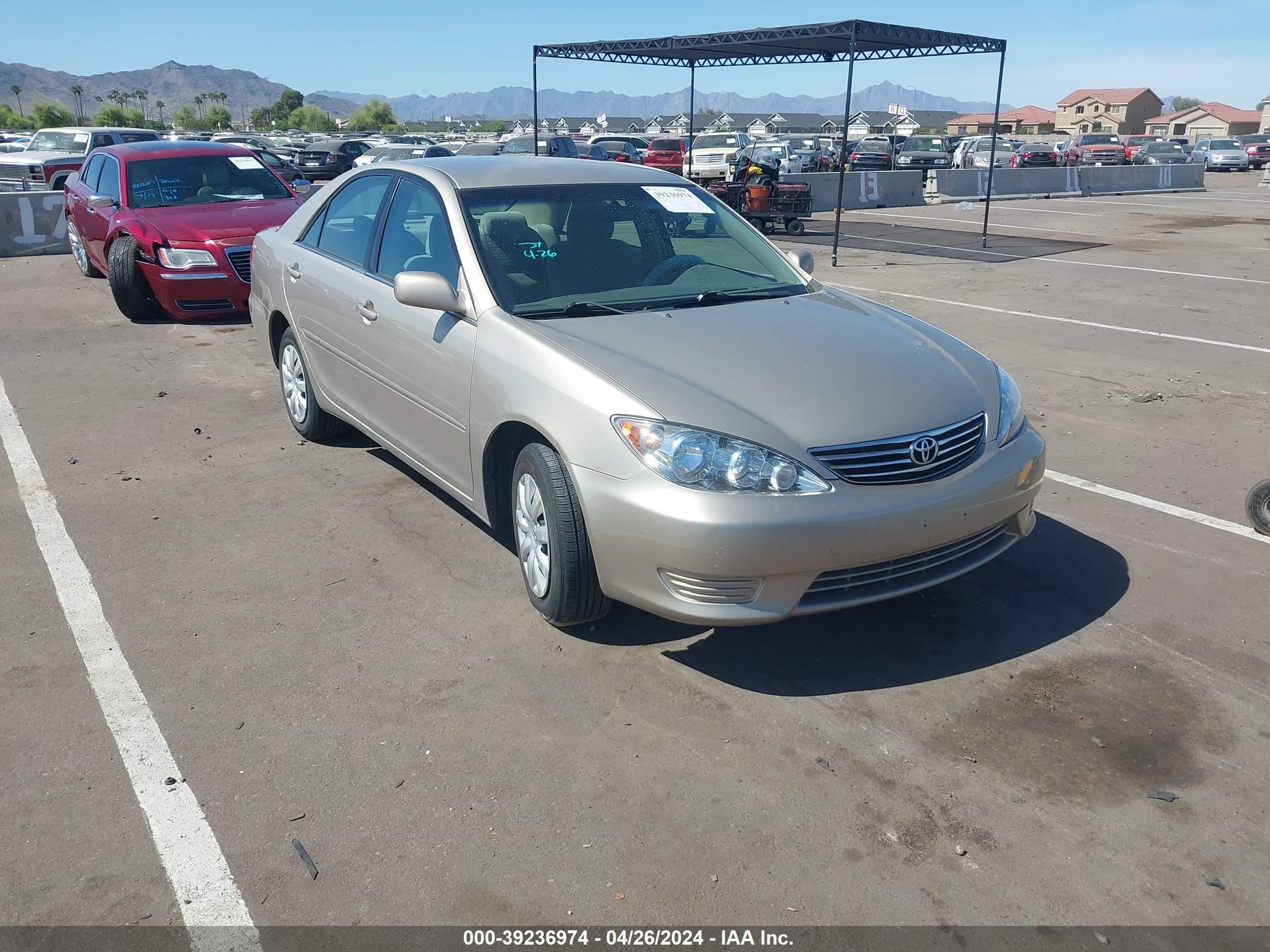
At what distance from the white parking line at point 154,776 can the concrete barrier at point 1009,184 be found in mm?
27082

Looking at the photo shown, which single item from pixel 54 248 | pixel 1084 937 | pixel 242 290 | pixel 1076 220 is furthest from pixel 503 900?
pixel 1076 220

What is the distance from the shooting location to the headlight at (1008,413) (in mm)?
3922

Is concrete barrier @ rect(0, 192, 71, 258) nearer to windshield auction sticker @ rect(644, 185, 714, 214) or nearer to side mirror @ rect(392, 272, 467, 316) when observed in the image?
windshield auction sticker @ rect(644, 185, 714, 214)

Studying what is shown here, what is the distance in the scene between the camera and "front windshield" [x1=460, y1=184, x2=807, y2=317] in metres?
4.30

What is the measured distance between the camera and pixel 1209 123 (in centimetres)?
10400

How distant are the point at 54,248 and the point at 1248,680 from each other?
16.6m

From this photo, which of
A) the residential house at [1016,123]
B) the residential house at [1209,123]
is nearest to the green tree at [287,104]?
the residential house at [1016,123]

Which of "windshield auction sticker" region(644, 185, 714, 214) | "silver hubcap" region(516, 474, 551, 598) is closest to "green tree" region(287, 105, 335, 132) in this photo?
"windshield auction sticker" region(644, 185, 714, 214)

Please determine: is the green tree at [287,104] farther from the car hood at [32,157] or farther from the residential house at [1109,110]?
the car hood at [32,157]

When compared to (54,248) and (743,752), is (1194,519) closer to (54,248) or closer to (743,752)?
(743,752)

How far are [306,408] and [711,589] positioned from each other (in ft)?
11.9

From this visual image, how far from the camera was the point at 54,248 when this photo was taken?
15508 millimetres

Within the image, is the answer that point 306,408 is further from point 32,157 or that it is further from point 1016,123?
point 1016,123

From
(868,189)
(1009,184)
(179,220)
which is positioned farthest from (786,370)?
(1009,184)
